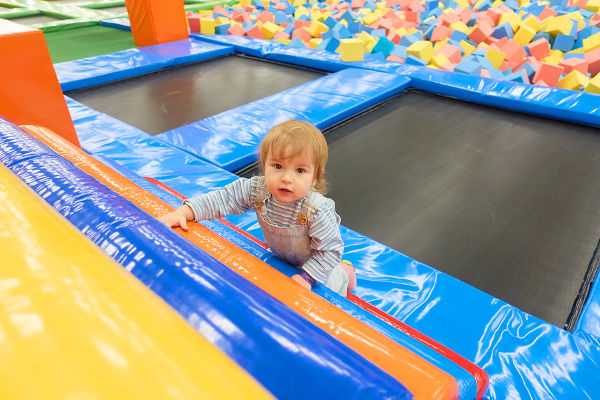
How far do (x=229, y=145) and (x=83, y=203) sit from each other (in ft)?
4.53

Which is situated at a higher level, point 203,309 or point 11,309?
point 11,309

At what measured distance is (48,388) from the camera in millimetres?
251

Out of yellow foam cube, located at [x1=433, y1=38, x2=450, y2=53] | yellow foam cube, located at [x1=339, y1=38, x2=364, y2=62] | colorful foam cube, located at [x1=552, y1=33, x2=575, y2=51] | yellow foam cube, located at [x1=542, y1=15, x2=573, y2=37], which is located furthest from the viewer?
yellow foam cube, located at [x1=433, y1=38, x2=450, y2=53]

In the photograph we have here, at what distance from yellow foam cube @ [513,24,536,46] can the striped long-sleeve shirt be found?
373cm

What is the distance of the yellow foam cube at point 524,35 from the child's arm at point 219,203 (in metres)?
3.82

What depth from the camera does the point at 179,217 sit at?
3.43 ft

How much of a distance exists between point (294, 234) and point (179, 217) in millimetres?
310

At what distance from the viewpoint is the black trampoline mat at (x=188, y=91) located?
2.64 meters

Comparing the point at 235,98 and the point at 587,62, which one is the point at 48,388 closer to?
the point at 235,98

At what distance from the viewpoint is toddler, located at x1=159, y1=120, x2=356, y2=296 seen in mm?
929

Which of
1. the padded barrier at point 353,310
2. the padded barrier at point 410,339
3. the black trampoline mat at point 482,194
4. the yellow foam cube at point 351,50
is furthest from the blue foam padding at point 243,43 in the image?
the padded barrier at point 410,339

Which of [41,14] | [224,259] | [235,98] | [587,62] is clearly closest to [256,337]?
[224,259]

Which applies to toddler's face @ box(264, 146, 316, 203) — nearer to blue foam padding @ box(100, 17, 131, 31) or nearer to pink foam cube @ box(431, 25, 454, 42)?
pink foam cube @ box(431, 25, 454, 42)

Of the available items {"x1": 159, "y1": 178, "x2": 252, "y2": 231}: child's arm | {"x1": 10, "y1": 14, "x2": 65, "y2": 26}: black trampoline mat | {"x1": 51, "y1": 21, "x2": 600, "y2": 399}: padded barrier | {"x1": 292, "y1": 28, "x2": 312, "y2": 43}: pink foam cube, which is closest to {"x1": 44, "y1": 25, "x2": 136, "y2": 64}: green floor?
{"x1": 10, "y1": 14, "x2": 65, "y2": 26}: black trampoline mat
